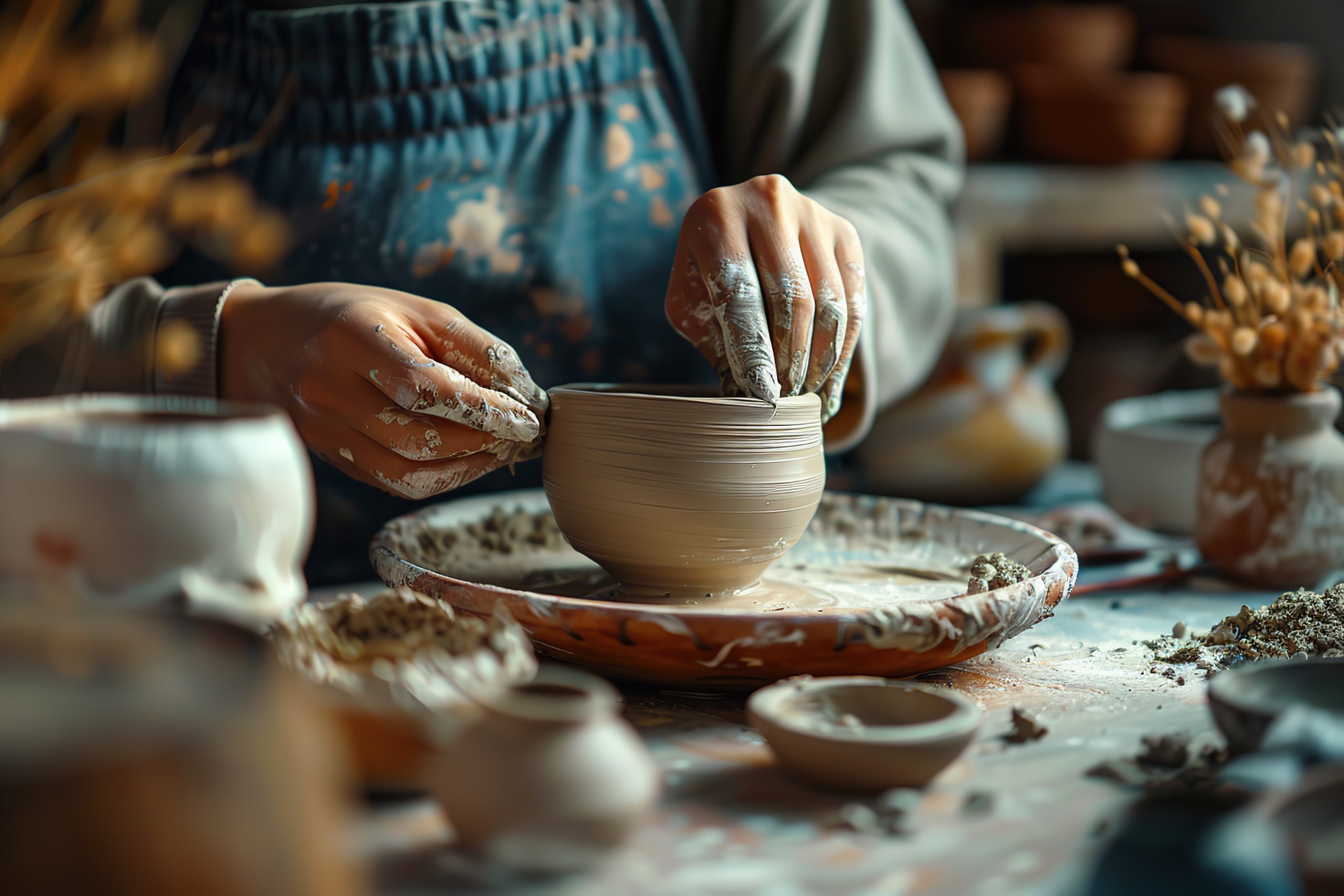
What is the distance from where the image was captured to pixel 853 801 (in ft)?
1.60

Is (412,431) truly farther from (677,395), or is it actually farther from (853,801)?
(853,801)

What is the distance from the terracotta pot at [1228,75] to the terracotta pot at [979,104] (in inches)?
15.0

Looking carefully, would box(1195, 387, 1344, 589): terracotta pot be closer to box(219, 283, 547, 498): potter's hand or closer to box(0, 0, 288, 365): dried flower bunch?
box(219, 283, 547, 498): potter's hand

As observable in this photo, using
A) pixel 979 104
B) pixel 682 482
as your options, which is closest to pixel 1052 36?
pixel 979 104

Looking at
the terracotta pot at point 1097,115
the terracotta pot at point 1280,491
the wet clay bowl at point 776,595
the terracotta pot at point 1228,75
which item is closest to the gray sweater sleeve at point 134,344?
the wet clay bowl at point 776,595

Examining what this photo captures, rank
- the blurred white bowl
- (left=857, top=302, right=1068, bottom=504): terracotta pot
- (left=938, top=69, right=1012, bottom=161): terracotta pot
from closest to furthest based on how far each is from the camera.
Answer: the blurred white bowl, (left=857, top=302, right=1068, bottom=504): terracotta pot, (left=938, top=69, right=1012, bottom=161): terracotta pot

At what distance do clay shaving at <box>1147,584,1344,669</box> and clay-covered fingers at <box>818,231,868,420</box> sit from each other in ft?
0.99

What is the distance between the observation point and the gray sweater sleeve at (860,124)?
1204 mm

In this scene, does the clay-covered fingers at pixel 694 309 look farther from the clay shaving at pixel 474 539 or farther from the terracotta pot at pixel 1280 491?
the terracotta pot at pixel 1280 491

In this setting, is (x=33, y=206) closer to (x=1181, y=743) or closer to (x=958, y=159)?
(x=1181, y=743)

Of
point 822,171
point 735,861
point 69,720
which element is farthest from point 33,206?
Result: point 822,171

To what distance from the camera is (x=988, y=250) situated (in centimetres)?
201

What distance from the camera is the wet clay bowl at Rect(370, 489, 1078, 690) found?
59cm

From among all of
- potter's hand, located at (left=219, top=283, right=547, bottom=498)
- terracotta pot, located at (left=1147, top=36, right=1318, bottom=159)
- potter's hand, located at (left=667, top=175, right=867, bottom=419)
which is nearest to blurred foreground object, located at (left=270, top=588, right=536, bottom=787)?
potter's hand, located at (left=219, top=283, right=547, bottom=498)
